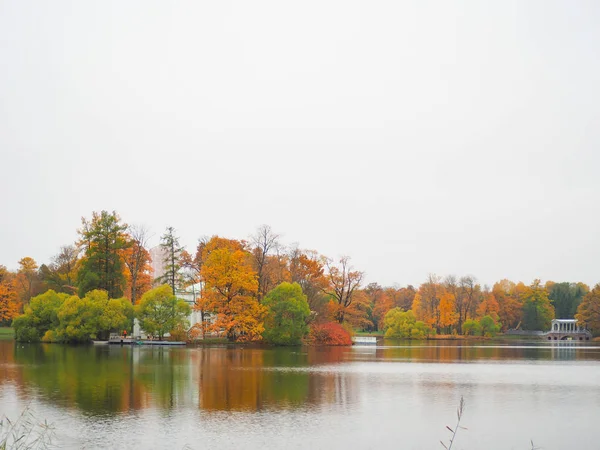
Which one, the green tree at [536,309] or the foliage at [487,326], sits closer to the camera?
the foliage at [487,326]

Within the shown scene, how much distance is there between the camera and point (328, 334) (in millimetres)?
62875

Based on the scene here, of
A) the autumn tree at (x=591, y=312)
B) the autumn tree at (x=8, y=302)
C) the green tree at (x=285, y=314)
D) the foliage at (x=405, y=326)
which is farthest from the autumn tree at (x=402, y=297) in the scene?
the autumn tree at (x=8, y=302)

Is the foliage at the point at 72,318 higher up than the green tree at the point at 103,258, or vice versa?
the green tree at the point at 103,258

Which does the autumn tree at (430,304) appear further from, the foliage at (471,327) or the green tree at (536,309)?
the green tree at (536,309)

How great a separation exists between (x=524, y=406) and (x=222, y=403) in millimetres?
10171

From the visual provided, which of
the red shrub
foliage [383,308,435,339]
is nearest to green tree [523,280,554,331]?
foliage [383,308,435,339]

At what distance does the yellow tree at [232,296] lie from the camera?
183ft

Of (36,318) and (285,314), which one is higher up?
(285,314)

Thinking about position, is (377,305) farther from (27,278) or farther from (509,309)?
(27,278)

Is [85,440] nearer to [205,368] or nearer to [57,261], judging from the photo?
[205,368]

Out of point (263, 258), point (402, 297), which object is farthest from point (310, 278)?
point (402, 297)

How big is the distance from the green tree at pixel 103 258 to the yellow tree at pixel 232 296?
32.5ft

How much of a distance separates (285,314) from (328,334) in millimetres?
8420

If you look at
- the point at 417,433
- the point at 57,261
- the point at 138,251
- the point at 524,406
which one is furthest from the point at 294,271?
the point at 417,433
